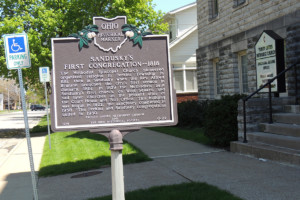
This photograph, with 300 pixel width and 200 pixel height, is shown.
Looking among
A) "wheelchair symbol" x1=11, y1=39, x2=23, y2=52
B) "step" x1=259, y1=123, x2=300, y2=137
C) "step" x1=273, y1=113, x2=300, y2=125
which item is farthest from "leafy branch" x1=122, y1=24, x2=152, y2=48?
"step" x1=273, y1=113, x2=300, y2=125

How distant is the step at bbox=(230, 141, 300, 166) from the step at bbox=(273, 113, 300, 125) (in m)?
0.96

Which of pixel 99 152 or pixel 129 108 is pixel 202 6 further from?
pixel 129 108

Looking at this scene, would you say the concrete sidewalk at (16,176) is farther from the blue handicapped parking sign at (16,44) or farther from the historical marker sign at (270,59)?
the historical marker sign at (270,59)

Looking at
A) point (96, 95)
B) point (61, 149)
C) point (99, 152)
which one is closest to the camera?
point (96, 95)

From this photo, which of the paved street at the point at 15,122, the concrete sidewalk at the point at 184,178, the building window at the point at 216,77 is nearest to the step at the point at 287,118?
the concrete sidewalk at the point at 184,178

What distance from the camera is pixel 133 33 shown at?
492 cm

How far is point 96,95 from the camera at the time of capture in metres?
4.86

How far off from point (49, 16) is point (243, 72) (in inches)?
408

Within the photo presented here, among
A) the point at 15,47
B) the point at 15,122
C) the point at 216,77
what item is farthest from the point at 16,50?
the point at 15,122

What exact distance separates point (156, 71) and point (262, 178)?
10.2 ft

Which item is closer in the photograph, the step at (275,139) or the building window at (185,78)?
the step at (275,139)

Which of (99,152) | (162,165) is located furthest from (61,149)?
(162,165)

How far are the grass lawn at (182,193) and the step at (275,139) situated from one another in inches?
109

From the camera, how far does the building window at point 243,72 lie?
47.0 ft
